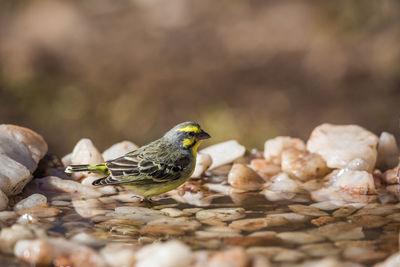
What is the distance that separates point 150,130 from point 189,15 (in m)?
3.06

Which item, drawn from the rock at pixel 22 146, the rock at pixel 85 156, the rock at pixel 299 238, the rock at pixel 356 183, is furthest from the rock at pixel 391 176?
the rock at pixel 22 146

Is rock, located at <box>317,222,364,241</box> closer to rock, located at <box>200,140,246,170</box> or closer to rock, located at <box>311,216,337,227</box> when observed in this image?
rock, located at <box>311,216,337,227</box>

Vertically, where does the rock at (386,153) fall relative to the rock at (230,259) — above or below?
above

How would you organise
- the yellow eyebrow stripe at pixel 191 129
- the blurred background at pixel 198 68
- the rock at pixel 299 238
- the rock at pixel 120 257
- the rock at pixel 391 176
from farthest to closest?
the blurred background at pixel 198 68 < the rock at pixel 391 176 < the yellow eyebrow stripe at pixel 191 129 < the rock at pixel 299 238 < the rock at pixel 120 257

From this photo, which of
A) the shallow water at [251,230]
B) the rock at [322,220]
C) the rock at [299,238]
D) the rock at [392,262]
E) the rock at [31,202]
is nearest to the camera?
the rock at [392,262]

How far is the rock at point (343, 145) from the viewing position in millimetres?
3547

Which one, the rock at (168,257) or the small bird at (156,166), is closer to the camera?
the rock at (168,257)

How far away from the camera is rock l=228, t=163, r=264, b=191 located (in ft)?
11.4

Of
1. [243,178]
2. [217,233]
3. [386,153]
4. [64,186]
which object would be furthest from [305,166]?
[64,186]

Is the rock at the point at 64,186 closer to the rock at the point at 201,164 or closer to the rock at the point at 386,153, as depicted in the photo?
the rock at the point at 201,164

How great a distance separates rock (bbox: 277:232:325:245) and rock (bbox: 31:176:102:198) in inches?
50.1

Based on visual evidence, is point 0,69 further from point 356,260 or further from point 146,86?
point 356,260

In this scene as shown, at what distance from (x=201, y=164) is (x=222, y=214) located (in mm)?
959

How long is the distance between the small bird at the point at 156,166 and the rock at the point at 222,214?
0.40 m
